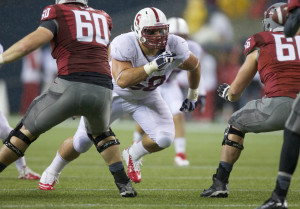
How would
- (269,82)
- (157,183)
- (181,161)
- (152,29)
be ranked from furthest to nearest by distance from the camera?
(181,161)
(157,183)
(152,29)
(269,82)

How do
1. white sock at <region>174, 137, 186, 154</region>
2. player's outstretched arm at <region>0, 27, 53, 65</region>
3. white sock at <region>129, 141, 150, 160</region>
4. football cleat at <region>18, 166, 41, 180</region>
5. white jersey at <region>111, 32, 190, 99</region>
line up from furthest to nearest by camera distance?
white sock at <region>174, 137, 186, 154</region> → football cleat at <region>18, 166, 41, 180</region> → white sock at <region>129, 141, 150, 160</region> → white jersey at <region>111, 32, 190, 99</region> → player's outstretched arm at <region>0, 27, 53, 65</region>

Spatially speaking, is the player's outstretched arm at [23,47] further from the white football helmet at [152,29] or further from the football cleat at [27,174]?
the football cleat at [27,174]

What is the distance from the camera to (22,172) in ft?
20.5

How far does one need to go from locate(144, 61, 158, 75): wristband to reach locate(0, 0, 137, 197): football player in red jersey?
324 mm

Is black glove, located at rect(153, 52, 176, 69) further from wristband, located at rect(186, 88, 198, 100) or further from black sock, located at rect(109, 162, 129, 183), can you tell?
wristband, located at rect(186, 88, 198, 100)

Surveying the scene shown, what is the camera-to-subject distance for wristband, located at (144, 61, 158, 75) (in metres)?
4.87

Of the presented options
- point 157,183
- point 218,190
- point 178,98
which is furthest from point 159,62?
point 178,98

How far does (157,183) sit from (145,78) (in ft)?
4.67

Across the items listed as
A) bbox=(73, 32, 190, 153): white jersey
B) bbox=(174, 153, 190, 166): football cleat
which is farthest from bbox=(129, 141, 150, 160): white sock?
bbox=(174, 153, 190, 166): football cleat

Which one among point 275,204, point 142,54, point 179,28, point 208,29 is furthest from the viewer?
point 208,29

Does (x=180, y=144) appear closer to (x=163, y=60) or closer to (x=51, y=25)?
(x=163, y=60)

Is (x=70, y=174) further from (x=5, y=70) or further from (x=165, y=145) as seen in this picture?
(x=5, y=70)

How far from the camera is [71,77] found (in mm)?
4598

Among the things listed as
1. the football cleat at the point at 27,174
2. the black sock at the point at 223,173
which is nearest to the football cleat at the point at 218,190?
the black sock at the point at 223,173
